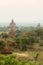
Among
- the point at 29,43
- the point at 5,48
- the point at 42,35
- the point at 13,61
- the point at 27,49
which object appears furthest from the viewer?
the point at 42,35

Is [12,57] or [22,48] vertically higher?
[12,57]

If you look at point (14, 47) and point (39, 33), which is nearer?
point (14, 47)

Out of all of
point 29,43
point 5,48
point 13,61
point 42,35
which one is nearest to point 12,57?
point 13,61

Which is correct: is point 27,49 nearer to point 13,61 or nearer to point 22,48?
point 22,48

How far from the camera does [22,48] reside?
154ft

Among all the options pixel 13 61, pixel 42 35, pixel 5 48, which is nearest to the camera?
pixel 13 61

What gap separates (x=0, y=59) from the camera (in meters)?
17.6

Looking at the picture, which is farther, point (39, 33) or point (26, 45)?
point (39, 33)

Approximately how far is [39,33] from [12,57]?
4454 centimetres

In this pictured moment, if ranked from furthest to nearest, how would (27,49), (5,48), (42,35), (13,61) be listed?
(42,35) → (27,49) → (5,48) → (13,61)

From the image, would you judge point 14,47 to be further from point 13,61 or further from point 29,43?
point 13,61

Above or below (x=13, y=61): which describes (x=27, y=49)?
below

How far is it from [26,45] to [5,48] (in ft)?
19.3

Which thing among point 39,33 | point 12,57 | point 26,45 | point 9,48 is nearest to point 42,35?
point 39,33
